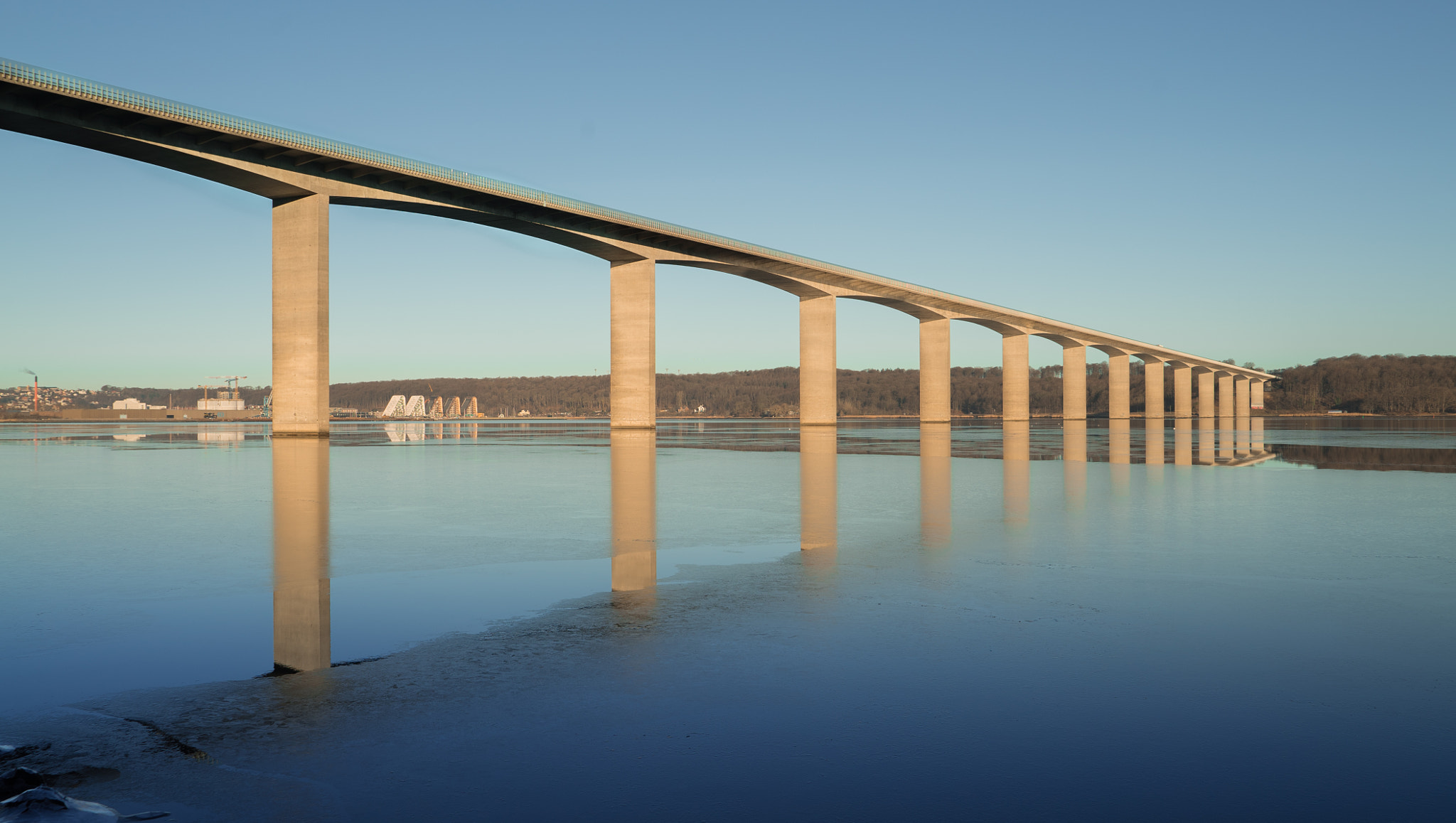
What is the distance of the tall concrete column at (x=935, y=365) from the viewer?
64625 mm

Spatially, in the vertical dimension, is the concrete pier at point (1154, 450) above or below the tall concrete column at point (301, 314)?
below

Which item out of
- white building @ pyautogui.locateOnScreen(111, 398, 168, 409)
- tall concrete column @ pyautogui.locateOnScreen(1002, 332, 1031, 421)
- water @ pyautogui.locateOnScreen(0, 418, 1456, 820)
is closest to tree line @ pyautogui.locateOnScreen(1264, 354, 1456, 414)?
tall concrete column @ pyautogui.locateOnScreen(1002, 332, 1031, 421)

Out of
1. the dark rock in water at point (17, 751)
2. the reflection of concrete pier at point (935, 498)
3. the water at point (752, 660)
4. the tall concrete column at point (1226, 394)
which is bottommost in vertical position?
the water at point (752, 660)

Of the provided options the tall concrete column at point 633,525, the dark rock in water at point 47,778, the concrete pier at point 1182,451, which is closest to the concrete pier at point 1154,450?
the concrete pier at point 1182,451

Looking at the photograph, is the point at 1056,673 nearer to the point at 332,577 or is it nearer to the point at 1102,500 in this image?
the point at 332,577

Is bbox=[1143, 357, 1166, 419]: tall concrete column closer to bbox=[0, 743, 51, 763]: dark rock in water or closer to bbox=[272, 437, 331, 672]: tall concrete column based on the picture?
bbox=[272, 437, 331, 672]: tall concrete column

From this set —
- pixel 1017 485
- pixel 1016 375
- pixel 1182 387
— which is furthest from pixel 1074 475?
pixel 1182 387

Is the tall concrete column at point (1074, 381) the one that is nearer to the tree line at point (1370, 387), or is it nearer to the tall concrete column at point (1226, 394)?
the tall concrete column at point (1226, 394)

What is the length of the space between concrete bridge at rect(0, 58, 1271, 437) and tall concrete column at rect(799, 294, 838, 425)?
0.07 metres

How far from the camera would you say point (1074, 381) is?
79.3 metres

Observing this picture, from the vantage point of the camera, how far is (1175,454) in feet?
75.8

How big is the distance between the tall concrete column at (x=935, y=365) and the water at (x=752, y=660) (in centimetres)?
5442

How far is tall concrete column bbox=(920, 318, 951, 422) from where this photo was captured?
212 ft

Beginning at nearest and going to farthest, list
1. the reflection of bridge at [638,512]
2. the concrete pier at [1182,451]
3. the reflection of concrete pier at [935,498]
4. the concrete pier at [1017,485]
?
the reflection of bridge at [638,512], the reflection of concrete pier at [935,498], the concrete pier at [1017,485], the concrete pier at [1182,451]
